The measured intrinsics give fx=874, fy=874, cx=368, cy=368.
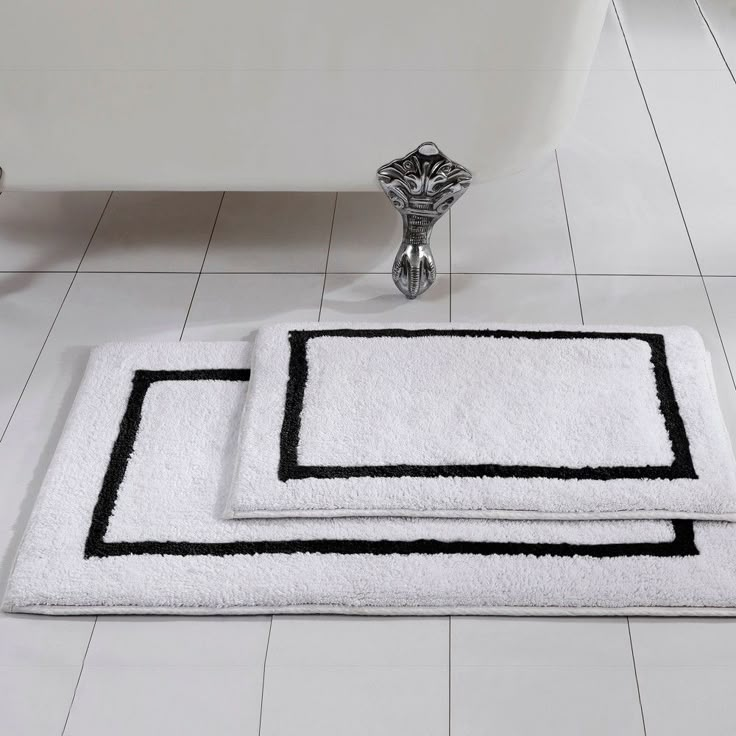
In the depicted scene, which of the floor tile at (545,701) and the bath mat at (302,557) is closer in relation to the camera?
the floor tile at (545,701)

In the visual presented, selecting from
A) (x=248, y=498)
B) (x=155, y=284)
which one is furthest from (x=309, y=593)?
(x=155, y=284)

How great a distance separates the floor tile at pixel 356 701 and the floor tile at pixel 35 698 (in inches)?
10.1

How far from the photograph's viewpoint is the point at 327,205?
1913mm

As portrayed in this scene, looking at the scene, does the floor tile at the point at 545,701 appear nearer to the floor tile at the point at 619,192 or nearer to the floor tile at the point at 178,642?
the floor tile at the point at 178,642

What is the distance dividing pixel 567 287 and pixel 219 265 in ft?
2.28

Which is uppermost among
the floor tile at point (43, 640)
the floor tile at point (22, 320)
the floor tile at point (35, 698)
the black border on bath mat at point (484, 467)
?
the floor tile at point (22, 320)

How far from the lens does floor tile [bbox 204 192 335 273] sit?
177 cm

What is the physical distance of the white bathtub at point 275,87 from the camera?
1.39m

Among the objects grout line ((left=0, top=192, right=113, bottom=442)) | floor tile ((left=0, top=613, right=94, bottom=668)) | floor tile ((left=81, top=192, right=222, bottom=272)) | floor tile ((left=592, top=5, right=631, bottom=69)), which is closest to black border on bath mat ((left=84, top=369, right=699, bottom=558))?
floor tile ((left=0, top=613, right=94, bottom=668))

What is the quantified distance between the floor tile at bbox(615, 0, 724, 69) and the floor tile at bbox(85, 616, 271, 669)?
6.35 ft

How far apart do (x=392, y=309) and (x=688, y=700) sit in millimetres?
→ 847

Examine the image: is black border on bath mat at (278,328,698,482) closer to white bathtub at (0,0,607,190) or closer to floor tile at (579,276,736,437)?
floor tile at (579,276,736,437)

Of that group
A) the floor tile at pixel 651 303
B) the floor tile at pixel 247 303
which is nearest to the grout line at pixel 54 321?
the floor tile at pixel 247 303

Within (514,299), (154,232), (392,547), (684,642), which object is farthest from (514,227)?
(684,642)
